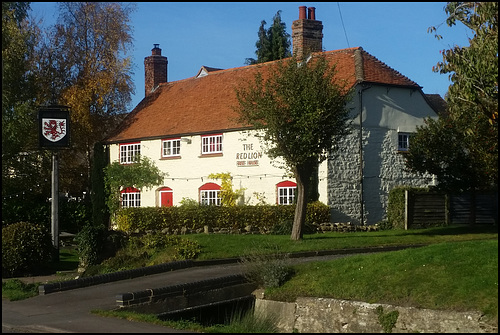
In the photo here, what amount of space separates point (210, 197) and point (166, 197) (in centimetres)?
339

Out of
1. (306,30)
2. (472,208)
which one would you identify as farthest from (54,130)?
(472,208)

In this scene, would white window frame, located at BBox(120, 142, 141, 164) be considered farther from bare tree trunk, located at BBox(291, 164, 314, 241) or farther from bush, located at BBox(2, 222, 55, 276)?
bush, located at BBox(2, 222, 55, 276)

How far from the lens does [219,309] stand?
53.6ft

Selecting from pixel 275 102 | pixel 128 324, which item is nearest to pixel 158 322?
pixel 128 324

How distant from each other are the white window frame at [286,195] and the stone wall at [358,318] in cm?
1669

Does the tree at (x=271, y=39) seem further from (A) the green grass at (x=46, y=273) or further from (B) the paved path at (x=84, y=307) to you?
(B) the paved path at (x=84, y=307)

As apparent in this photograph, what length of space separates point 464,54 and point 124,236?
11.4m

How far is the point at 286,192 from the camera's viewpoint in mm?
33562

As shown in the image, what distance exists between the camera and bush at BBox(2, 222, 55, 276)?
63.9ft

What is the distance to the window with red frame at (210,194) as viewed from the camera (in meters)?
36.0

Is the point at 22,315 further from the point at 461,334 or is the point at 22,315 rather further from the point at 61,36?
the point at 61,36

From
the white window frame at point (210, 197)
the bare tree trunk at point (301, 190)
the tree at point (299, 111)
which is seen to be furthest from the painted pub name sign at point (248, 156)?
the tree at point (299, 111)

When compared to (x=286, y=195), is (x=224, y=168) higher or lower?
higher

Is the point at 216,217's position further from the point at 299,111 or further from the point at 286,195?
the point at 299,111
